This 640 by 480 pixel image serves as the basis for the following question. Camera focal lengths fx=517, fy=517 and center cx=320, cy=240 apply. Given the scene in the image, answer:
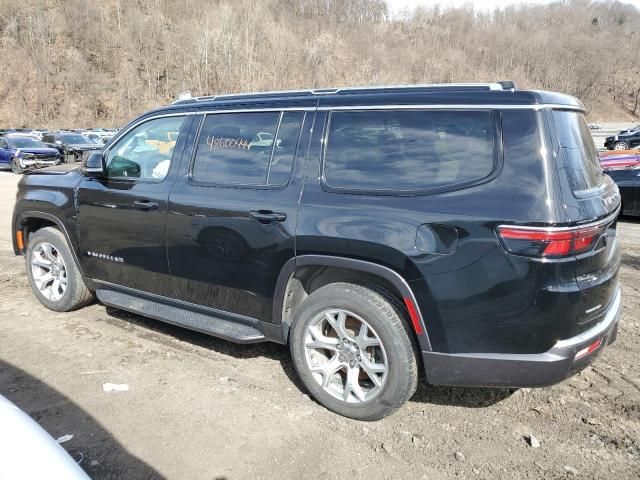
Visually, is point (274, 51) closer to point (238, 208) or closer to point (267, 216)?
point (238, 208)

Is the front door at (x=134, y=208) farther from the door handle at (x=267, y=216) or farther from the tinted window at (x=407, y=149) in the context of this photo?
the tinted window at (x=407, y=149)

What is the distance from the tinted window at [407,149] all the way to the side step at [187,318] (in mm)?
1219

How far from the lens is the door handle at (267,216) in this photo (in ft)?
10.8

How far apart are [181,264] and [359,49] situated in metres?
97.7

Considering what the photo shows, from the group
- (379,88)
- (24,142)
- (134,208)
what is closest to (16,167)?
(24,142)

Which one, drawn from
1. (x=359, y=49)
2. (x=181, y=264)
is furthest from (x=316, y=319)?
(x=359, y=49)

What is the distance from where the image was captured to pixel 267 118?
11.7ft

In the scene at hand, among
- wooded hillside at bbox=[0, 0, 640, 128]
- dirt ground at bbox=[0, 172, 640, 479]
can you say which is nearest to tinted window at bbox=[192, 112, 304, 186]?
dirt ground at bbox=[0, 172, 640, 479]

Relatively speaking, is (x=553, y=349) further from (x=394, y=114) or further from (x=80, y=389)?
(x=80, y=389)

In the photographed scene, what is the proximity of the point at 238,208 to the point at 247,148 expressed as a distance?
45cm

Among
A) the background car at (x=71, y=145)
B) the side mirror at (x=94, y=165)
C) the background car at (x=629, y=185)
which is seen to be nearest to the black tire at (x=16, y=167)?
the background car at (x=71, y=145)

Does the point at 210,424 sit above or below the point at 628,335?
below

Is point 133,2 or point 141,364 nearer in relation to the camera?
point 141,364

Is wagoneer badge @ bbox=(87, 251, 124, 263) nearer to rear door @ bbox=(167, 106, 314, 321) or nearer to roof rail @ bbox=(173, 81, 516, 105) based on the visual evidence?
rear door @ bbox=(167, 106, 314, 321)
